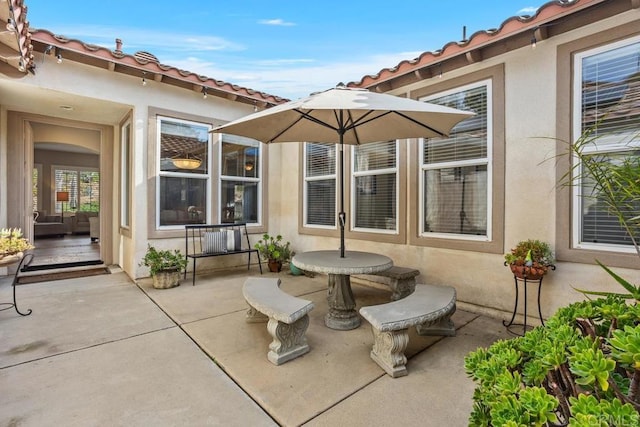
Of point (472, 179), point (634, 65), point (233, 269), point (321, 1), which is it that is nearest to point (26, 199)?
point (233, 269)

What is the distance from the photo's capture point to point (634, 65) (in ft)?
9.15

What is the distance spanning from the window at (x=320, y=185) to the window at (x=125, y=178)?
3276 millimetres

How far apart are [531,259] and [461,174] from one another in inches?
54.3

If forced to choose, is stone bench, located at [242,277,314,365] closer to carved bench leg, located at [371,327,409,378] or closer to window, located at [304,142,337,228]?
carved bench leg, located at [371,327,409,378]

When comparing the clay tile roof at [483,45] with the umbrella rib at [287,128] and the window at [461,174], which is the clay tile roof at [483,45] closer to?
A: the window at [461,174]

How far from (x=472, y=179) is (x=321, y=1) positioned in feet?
15.3

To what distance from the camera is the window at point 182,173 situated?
16.7 ft

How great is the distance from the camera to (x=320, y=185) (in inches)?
227

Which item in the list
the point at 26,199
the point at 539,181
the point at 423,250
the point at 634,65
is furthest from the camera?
the point at 26,199

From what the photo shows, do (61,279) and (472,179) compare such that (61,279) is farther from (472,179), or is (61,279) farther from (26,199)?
(472,179)

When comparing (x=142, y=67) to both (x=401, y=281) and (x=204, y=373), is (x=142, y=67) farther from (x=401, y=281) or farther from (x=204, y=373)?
(x=401, y=281)

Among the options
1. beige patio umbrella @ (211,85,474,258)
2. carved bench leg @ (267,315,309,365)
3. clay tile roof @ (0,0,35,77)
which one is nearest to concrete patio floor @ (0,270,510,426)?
carved bench leg @ (267,315,309,365)

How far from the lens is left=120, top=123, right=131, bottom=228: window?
5469mm

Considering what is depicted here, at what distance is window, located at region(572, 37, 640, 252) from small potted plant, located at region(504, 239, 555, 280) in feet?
1.09
